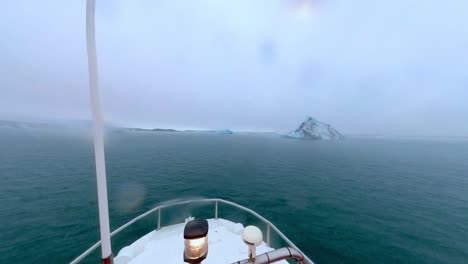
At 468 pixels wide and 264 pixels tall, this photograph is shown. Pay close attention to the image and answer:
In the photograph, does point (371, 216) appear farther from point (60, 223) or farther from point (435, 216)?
point (60, 223)

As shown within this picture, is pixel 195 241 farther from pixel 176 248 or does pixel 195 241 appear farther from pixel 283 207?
pixel 283 207

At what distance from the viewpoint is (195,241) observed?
220 cm

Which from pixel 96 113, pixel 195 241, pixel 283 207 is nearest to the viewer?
pixel 96 113

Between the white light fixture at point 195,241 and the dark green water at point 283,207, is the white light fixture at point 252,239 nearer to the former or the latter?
the white light fixture at point 195,241

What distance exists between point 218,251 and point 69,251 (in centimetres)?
1060

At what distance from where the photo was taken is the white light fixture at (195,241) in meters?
2.15

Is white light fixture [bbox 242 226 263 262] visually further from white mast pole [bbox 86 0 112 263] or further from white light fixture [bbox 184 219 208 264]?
white mast pole [bbox 86 0 112 263]

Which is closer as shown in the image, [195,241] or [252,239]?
[195,241]

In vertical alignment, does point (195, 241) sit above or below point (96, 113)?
below

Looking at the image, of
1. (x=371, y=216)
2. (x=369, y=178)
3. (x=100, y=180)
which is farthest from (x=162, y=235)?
(x=369, y=178)

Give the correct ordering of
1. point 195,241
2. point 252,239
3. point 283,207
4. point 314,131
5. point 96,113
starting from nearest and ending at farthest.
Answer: point 96,113 → point 195,241 → point 252,239 → point 283,207 → point 314,131

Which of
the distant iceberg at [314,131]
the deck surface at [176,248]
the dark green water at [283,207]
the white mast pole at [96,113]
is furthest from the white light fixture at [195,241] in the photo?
the distant iceberg at [314,131]

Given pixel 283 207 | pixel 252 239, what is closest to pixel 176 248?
pixel 252 239

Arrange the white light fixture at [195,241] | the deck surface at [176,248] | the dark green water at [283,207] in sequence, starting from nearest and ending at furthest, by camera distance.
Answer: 1. the white light fixture at [195,241]
2. the deck surface at [176,248]
3. the dark green water at [283,207]
